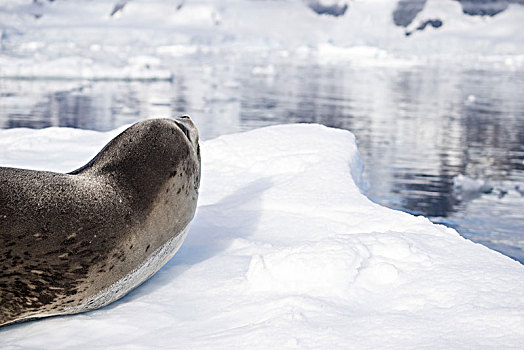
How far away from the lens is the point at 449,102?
71.7ft

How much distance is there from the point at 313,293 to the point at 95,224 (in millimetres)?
895

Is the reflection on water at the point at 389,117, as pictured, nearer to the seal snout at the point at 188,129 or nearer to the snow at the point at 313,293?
the snow at the point at 313,293

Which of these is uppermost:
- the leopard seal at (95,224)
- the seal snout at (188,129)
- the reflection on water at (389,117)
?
the seal snout at (188,129)

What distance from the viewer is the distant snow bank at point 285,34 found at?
59.9m

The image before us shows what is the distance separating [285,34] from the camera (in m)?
72.7

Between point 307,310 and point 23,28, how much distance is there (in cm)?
7547

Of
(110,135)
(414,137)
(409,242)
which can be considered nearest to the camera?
(409,242)

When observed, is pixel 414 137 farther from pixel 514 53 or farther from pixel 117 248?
pixel 514 53

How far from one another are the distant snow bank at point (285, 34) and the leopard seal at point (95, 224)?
52.9 m

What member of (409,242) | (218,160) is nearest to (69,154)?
(218,160)

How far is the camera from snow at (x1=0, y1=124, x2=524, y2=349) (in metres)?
1.98

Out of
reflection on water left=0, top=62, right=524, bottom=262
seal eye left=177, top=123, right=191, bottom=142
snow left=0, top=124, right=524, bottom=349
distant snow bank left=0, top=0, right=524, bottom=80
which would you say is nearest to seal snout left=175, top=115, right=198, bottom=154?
seal eye left=177, top=123, right=191, bottom=142

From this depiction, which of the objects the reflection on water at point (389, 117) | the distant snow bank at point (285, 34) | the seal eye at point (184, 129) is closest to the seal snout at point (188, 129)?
the seal eye at point (184, 129)

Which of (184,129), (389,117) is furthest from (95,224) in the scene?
(389,117)
